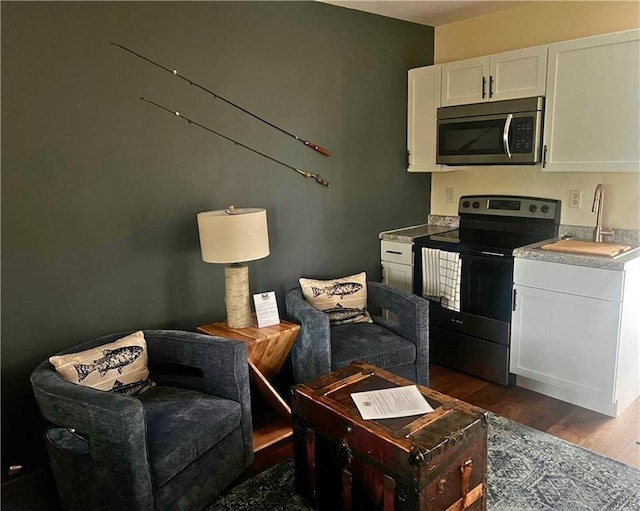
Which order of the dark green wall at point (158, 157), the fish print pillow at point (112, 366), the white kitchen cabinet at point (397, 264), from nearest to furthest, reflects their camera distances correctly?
the fish print pillow at point (112, 366)
the dark green wall at point (158, 157)
the white kitchen cabinet at point (397, 264)

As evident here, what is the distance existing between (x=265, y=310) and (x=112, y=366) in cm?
88

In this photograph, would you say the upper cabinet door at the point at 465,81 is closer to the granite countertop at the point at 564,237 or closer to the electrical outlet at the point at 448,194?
the electrical outlet at the point at 448,194

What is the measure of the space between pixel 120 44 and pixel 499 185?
2706mm

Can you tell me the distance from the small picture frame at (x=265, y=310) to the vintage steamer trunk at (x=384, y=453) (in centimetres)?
71

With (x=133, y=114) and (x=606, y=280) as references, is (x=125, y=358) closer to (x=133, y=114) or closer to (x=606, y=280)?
(x=133, y=114)

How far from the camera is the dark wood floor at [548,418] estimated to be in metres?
2.55

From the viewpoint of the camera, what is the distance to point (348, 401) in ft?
6.57

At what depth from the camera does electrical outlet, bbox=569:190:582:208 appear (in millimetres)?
3311

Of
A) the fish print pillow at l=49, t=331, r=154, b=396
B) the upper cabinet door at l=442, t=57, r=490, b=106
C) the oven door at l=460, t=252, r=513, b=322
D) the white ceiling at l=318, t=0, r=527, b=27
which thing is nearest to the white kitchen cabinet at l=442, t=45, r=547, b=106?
the upper cabinet door at l=442, t=57, r=490, b=106

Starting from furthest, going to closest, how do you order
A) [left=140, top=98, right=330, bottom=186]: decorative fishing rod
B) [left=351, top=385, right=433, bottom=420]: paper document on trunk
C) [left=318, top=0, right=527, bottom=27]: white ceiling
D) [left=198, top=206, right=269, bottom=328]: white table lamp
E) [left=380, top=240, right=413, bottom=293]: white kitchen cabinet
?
[left=380, top=240, right=413, bottom=293]: white kitchen cabinet
[left=318, top=0, right=527, bottom=27]: white ceiling
[left=140, top=98, right=330, bottom=186]: decorative fishing rod
[left=198, top=206, right=269, bottom=328]: white table lamp
[left=351, top=385, right=433, bottom=420]: paper document on trunk

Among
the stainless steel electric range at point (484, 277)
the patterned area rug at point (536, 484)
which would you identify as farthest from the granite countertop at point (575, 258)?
the patterned area rug at point (536, 484)

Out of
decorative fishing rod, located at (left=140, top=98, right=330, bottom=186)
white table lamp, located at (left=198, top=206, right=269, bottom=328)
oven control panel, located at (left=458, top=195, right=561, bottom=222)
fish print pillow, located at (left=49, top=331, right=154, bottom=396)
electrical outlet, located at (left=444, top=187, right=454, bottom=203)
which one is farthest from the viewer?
electrical outlet, located at (left=444, top=187, right=454, bottom=203)

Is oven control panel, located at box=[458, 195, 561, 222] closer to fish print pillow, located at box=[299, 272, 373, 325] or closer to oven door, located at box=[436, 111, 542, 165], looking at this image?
oven door, located at box=[436, 111, 542, 165]

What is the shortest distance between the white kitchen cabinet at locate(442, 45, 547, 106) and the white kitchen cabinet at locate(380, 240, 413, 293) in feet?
3.58
